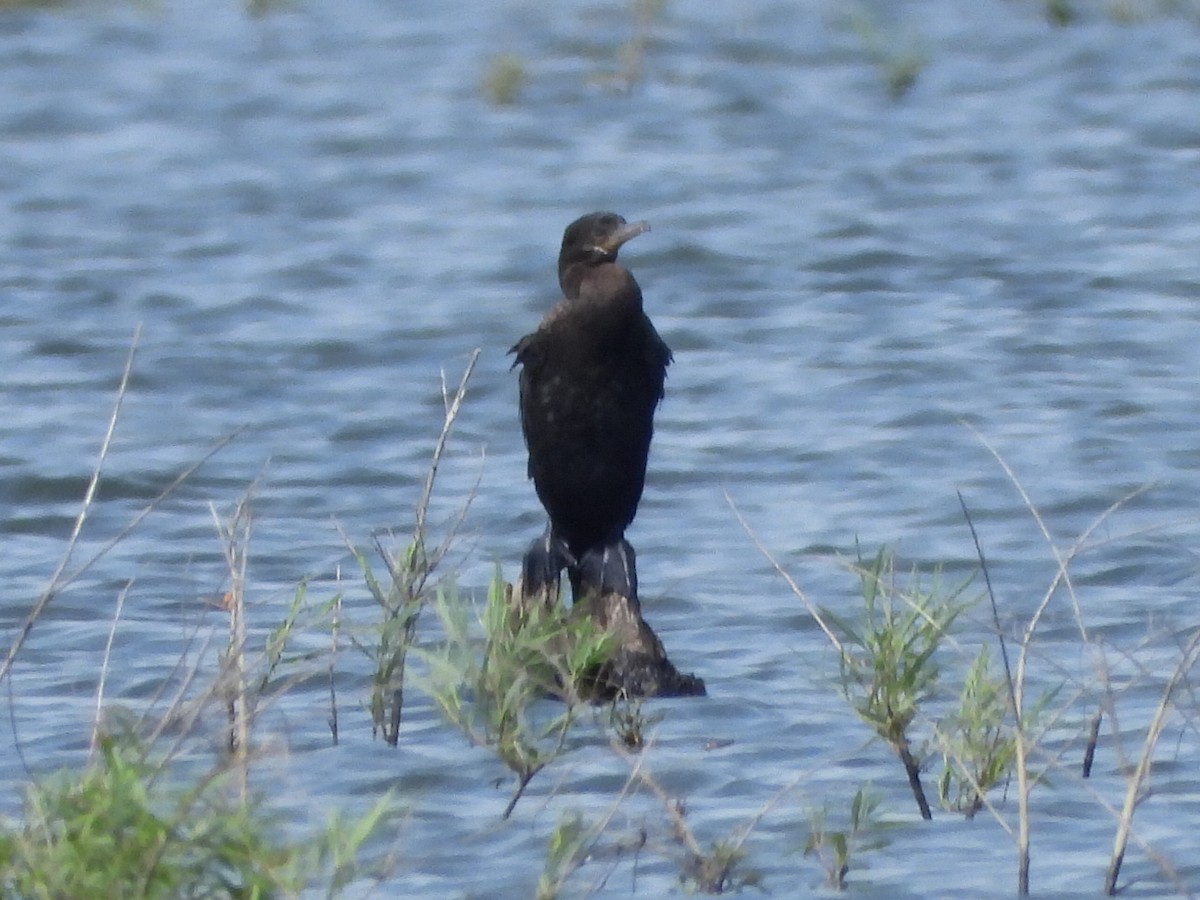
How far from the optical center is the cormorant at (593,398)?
6445 millimetres

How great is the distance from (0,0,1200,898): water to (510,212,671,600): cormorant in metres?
0.35

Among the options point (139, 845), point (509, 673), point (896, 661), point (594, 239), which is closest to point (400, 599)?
point (509, 673)

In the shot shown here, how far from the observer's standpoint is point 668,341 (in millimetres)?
12203

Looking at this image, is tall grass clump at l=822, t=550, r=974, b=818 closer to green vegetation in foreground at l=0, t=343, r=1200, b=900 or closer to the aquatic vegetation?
green vegetation in foreground at l=0, t=343, r=1200, b=900

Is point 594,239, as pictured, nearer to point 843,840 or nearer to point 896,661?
point 896,661

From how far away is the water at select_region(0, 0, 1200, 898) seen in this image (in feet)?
20.5

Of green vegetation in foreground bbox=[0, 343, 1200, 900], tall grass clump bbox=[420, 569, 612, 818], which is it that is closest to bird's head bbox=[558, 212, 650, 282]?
green vegetation in foreground bbox=[0, 343, 1200, 900]

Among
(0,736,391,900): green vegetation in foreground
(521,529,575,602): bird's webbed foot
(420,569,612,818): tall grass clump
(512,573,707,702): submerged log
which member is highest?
(0,736,391,900): green vegetation in foreground

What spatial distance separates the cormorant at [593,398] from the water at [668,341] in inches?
13.9

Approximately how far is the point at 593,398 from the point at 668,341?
18.7 feet

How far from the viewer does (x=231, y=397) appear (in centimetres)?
1128

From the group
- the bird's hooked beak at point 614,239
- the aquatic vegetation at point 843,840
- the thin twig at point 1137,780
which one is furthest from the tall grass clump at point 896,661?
the bird's hooked beak at point 614,239

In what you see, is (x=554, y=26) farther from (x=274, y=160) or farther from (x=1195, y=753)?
(x=1195, y=753)

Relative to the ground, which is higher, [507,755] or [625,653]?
[507,755]
